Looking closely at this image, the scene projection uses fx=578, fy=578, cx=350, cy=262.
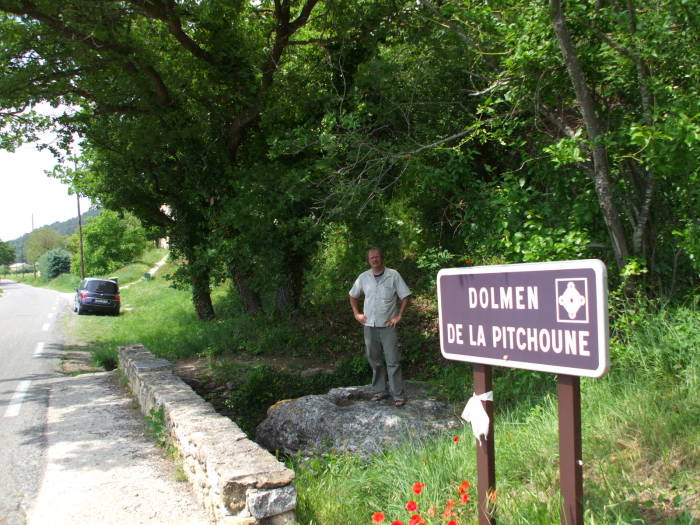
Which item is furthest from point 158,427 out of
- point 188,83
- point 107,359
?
point 188,83

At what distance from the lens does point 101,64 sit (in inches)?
419

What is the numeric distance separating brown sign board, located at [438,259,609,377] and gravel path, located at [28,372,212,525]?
8.06 feet

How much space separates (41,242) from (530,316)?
13992 cm

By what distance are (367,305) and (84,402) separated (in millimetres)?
4163

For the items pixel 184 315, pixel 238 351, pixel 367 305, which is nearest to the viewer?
pixel 367 305

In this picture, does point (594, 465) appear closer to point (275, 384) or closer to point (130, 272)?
point (275, 384)

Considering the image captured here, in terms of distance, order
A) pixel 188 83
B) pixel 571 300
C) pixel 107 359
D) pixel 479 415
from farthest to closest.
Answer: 1. pixel 107 359
2. pixel 188 83
3. pixel 479 415
4. pixel 571 300

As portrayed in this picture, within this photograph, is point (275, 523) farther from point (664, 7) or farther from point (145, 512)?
point (664, 7)

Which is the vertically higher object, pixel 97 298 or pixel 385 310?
pixel 385 310

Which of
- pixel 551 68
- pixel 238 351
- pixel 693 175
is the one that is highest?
pixel 551 68

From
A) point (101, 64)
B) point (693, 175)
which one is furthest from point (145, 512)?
point (101, 64)

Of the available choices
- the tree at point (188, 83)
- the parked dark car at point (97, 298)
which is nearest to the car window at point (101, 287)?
the parked dark car at point (97, 298)

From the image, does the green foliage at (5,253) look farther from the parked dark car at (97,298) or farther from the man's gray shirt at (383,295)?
the man's gray shirt at (383,295)

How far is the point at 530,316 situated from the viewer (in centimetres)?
243
